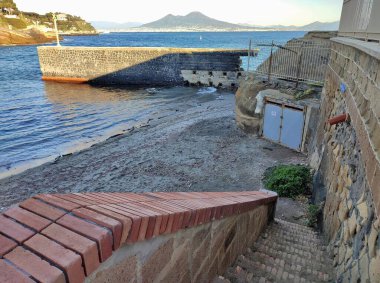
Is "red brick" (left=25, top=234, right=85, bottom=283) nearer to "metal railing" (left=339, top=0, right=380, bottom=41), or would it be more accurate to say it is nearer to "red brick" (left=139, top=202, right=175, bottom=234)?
"red brick" (left=139, top=202, right=175, bottom=234)

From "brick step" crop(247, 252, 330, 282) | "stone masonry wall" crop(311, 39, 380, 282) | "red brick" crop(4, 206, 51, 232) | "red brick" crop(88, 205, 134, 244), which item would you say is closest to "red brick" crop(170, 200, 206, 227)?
"red brick" crop(88, 205, 134, 244)

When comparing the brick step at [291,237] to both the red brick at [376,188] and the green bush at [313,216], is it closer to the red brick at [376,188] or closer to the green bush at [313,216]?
the green bush at [313,216]

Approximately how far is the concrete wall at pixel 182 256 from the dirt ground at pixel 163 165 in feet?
22.9

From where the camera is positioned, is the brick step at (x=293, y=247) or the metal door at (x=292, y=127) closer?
the brick step at (x=293, y=247)

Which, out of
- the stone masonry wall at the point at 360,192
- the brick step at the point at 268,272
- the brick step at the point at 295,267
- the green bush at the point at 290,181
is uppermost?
the stone masonry wall at the point at 360,192

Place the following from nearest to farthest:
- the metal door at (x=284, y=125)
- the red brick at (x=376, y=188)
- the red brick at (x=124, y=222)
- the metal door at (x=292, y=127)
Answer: the red brick at (x=124, y=222) < the red brick at (x=376, y=188) < the metal door at (x=292, y=127) < the metal door at (x=284, y=125)

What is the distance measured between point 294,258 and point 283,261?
363 millimetres

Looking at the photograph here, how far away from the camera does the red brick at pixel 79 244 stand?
58.8 inches

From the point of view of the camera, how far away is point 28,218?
1.73 meters

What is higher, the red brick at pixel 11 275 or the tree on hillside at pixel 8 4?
the tree on hillside at pixel 8 4

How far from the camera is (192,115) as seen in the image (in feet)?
73.3

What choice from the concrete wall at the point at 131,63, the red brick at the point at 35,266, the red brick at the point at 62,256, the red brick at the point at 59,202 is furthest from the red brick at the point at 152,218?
the concrete wall at the point at 131,63

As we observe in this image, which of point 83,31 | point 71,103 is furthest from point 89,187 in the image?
point 83,31

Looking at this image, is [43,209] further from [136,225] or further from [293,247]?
[293,247]
